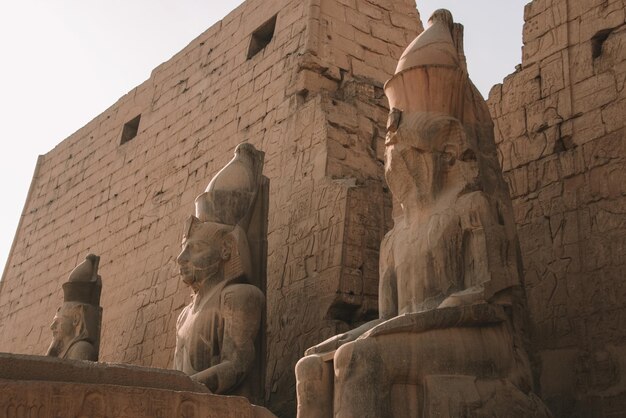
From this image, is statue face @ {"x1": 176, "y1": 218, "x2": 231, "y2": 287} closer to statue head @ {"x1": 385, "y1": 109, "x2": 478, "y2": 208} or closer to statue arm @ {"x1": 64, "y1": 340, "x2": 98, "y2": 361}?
statue head @ {"x1": 385, "y1": 109, "x2": 478, "y2": 208}

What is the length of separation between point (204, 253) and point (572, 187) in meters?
2.31

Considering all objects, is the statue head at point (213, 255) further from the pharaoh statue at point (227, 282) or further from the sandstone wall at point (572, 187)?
the sandstone wall at point (572, 187)

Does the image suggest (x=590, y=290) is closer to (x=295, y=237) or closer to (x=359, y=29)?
(x=295, y=237)

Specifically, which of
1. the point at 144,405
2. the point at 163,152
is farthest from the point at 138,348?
the point at 144,405

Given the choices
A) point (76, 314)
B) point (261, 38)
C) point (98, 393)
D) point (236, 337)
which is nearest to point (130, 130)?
point (261, 38)

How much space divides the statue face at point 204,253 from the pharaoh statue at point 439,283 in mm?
1504

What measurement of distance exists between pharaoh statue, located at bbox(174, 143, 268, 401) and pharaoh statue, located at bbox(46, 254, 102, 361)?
2027 millimetres

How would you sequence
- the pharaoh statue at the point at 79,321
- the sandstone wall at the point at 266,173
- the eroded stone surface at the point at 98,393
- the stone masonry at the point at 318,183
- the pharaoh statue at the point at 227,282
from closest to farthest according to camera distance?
the eroded stone surface at the point at 98,393
the stone masonry at the point at 318,183
the pharaoh statue at the point at 227,282
the sandstone wall at the point at 266,173
the pharaoh statue at the point at 79,321

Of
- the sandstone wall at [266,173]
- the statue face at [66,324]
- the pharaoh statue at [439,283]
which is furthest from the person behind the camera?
the statue face at [66,324]

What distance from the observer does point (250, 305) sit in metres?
5.49

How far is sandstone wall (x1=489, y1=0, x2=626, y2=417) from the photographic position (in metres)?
4.90

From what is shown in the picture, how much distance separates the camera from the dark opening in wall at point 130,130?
438 inches

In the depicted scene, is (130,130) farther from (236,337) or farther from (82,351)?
(236,337)

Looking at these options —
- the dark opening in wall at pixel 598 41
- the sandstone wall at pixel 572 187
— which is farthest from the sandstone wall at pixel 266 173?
the dark opening in wall at pixel 598 41
